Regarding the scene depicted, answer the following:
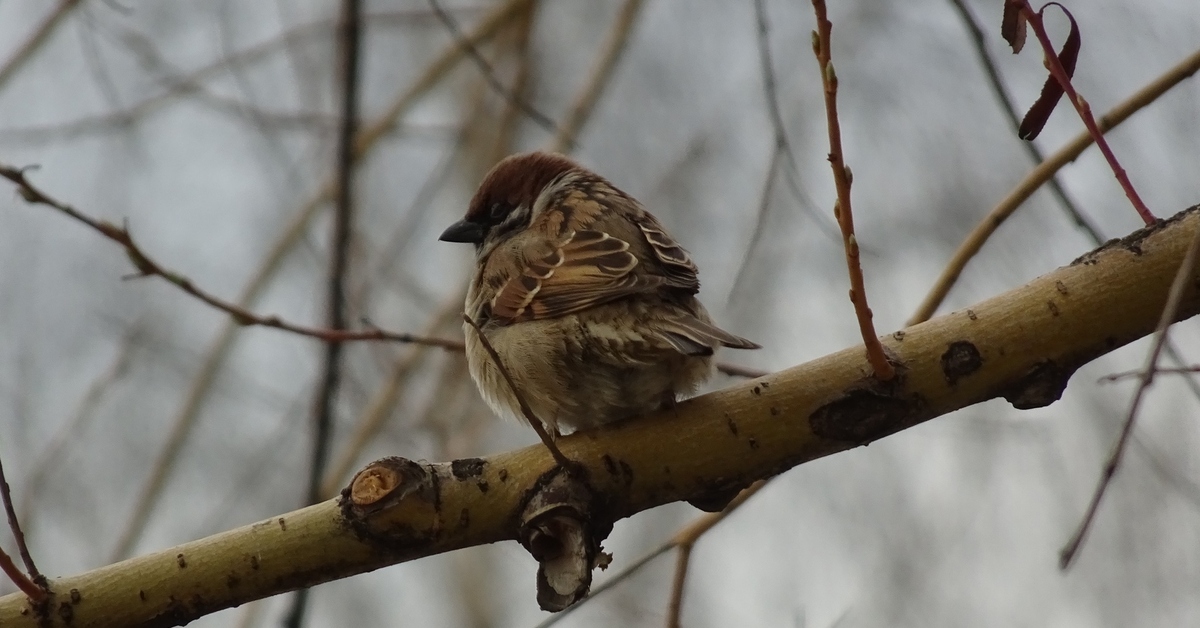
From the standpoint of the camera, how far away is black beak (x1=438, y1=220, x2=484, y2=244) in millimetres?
3912

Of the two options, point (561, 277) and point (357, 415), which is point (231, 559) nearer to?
point (561, 277)

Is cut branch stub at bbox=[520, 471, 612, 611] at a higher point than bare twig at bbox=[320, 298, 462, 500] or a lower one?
lower

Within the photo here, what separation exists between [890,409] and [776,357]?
6.66 meters

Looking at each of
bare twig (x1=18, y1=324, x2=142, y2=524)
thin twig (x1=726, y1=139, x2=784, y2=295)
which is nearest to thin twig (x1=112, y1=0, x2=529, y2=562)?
bare twig (x1=18, y1=324, x2=142, y2=524)

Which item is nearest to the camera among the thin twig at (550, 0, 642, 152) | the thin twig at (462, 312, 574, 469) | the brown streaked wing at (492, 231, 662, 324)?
the thin twig at (462, 312, 574, 469)

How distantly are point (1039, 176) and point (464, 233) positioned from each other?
1954 mm

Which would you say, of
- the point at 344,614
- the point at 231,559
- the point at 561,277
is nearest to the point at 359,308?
the point at 561,277

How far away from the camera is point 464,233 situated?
3.94m

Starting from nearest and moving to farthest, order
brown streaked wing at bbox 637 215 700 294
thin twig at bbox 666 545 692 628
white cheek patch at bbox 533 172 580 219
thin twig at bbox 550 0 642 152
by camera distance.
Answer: thin twig at bbox 666 545 692 628
brown streaked wing at bbox 637 215 700 294
white cheek patch at bbox 533 172 580 219
thin twig at bbox 550 0 642 152

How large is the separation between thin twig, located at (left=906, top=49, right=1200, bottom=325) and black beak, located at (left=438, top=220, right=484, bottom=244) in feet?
5.53

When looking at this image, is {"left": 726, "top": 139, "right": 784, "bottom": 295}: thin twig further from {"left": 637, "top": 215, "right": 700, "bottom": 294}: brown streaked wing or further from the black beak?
the black beak

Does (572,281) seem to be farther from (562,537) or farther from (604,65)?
(604,65)

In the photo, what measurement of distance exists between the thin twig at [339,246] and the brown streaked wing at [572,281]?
1.48 feet

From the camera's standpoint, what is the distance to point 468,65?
8727mm
